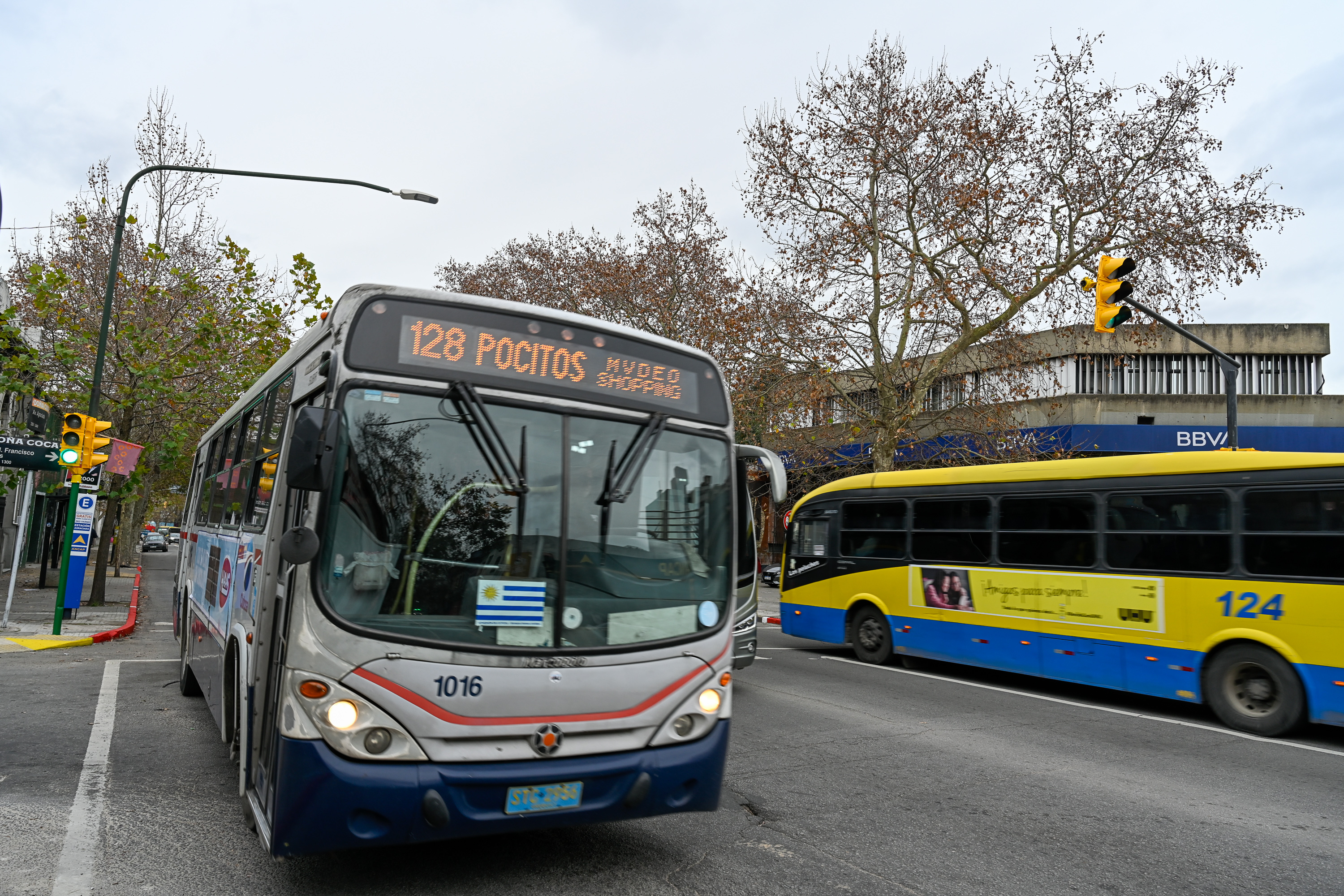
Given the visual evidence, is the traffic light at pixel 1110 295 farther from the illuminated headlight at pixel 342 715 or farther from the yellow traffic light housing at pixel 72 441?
the yellow traffic light housing at pixel 72 441

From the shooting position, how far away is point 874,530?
13828 mm

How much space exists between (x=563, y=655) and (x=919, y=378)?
2160cm

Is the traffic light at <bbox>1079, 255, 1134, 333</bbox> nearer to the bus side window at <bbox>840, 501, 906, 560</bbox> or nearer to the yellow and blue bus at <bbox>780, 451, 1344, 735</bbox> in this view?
the yellow and blue bus at <bbox>780, 451, 1344, 735</bbox>

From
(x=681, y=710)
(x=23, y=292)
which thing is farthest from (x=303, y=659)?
(x=23, y=292)

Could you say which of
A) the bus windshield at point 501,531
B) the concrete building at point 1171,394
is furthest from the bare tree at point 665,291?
the bus windshield at point 501,531

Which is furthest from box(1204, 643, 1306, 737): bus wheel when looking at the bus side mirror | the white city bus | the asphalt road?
the bus side mirror

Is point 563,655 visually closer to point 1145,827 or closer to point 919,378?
point 1145,827

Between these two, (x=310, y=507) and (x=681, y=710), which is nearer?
(x=310, y=507)

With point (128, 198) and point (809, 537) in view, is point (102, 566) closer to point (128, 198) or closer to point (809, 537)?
point (128, 198)

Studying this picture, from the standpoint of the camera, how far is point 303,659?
13.2 feet

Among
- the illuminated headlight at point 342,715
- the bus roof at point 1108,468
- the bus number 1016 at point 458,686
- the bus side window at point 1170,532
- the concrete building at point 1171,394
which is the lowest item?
the illuminated headlight at point 342,715

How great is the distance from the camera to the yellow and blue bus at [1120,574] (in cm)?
899

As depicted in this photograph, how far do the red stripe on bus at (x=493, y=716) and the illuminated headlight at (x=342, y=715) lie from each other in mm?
123

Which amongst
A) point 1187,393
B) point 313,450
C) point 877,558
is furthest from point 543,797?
point 1187,393
